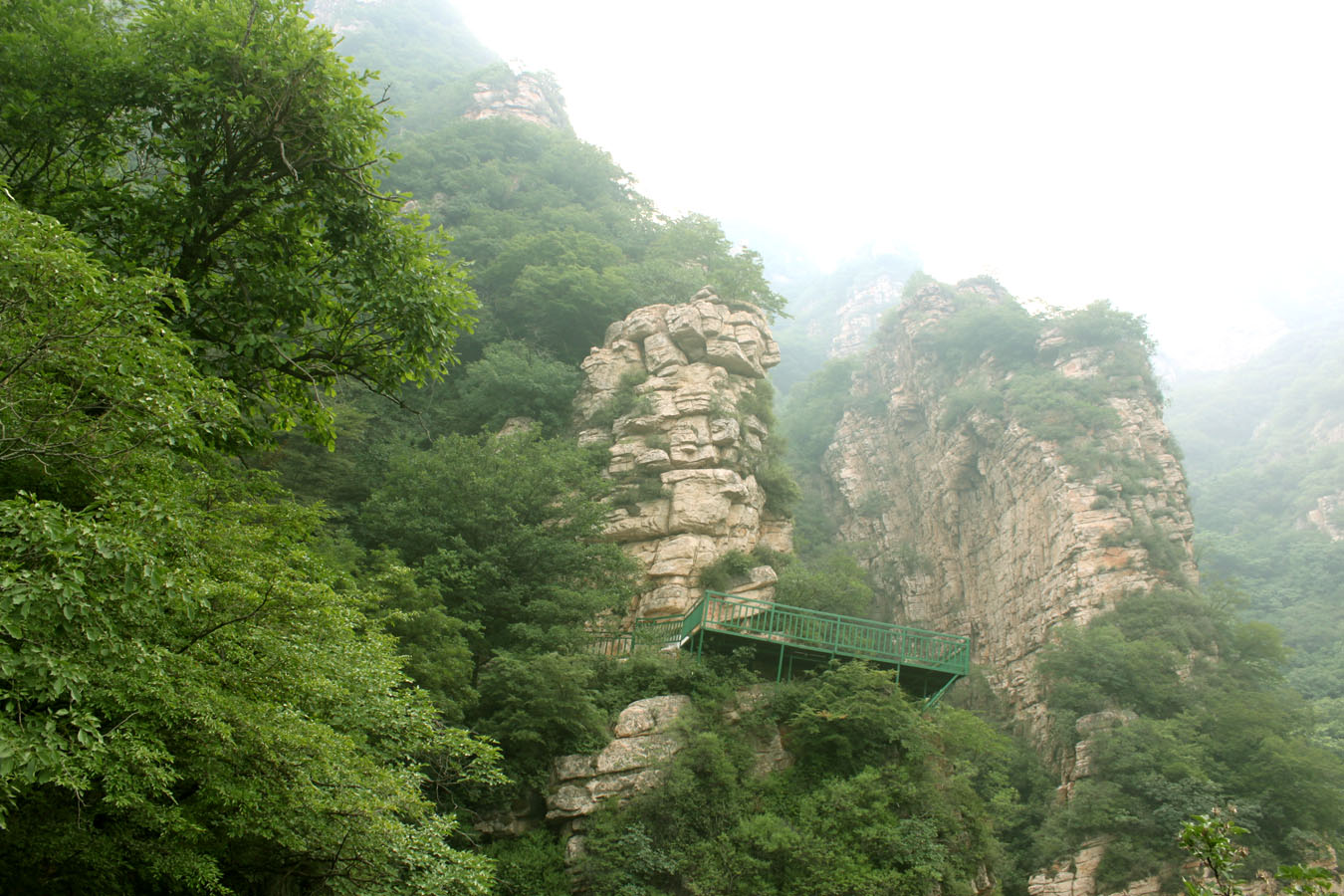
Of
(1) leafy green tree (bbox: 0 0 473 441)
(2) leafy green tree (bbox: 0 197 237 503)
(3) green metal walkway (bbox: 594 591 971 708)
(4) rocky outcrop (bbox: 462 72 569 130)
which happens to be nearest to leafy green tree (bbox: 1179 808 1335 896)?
(2) leafy green tree (bbox: 0 197 237 503)

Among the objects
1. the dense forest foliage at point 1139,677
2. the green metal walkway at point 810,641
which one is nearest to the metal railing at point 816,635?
the green metal walkway at point 810,641

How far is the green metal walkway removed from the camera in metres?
14.6

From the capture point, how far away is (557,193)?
34594 millimetres

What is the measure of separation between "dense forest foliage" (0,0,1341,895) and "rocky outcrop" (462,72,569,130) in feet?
101

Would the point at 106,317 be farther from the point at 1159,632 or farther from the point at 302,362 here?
the point at 1159,632

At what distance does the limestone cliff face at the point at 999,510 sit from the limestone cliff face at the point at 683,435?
9364mm

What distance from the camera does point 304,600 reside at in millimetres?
7059

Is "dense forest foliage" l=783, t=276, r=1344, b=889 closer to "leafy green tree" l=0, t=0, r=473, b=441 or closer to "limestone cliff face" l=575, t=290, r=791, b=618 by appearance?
"limestone cliff face" l=575, t=290, r=791, b=618

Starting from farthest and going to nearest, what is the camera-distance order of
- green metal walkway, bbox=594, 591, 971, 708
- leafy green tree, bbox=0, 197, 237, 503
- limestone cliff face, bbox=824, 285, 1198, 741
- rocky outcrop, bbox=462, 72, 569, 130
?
rocky outcrop, bbox=462, 72, 569, 130 → limestone cliff face, bbox=824, 285, 1198, 741 → green metal walkway, bbox=594, 591, 971, 708 → leafy green tree, bbox=0, 197, 237, 503

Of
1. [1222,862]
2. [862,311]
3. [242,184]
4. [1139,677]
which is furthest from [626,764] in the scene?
[862,311]

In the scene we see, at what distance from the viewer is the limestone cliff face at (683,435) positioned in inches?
760

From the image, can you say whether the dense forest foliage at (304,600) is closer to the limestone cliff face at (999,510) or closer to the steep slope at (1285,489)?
the limestone cliff face at (999,510)

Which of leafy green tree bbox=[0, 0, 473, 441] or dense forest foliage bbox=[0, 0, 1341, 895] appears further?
leafy green tree bbox=[0, 0, 473, 441]

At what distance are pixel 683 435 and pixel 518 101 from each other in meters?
31.7
